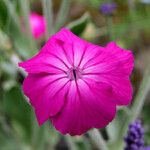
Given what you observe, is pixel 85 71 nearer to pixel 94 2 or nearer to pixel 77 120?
pixel 77 120

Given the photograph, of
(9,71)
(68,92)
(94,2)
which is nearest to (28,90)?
(68,92)

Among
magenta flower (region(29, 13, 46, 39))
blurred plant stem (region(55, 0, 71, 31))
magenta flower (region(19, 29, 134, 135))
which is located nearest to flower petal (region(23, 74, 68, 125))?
magenta flower (region(19, 29, 134, 135))

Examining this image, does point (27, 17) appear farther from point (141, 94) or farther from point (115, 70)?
point (115, 70)

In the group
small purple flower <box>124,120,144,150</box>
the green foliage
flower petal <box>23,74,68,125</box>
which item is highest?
the green foliage

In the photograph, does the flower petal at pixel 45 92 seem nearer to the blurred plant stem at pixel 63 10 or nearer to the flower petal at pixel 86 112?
the flower petal at pixel 86 112

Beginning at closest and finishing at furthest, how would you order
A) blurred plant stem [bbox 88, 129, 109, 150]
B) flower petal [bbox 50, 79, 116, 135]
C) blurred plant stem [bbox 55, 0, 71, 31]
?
flower petal [bbox 50, 79, 116, 135] < blurred plant stem [bbox 88, 129, 109, 150] < blurred plant stem [bbox 55, 0, 71, 31]

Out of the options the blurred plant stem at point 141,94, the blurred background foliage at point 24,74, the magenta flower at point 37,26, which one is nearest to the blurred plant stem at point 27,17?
the blurred background foliage at point 24,74

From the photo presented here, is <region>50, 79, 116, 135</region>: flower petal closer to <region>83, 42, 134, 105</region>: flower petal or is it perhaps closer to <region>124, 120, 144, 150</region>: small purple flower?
<region>83, 42, 134, 105</region>: flower petal

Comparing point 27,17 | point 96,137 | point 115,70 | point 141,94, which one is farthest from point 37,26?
point 115,70
